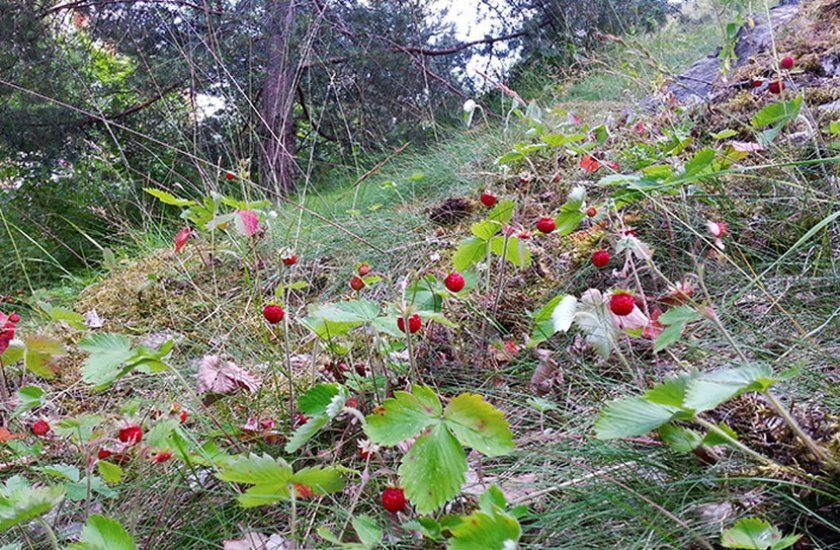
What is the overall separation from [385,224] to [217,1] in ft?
10.1

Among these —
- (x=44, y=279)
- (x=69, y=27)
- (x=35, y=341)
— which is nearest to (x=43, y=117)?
(x=69, y=27)

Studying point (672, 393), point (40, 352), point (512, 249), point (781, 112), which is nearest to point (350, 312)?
point (512, 249)

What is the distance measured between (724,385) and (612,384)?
0.43 m

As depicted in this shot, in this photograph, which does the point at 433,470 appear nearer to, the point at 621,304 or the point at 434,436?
the point at 434,436

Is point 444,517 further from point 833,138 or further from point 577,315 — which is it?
point 833,138

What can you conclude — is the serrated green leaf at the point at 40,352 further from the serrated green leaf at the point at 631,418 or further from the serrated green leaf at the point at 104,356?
the serrated green leaf at the point at 631,418

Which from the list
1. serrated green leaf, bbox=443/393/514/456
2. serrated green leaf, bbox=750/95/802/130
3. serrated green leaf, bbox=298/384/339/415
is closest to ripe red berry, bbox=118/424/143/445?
serrated green leaf, bbox=298/384/339/415

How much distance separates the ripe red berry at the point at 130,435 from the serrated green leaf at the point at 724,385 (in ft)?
2.59

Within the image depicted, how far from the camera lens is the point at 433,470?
2.18 ft

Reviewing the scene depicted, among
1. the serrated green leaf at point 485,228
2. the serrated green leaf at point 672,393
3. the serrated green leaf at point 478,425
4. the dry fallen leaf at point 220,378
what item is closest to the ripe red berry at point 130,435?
the dry fallen leaf at point 220,378

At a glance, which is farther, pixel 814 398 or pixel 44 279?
pixel 44 279

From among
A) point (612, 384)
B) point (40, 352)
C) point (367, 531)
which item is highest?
point (40, 352)

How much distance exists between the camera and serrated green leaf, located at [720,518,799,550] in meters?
0.55

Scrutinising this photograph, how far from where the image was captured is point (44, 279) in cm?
478
